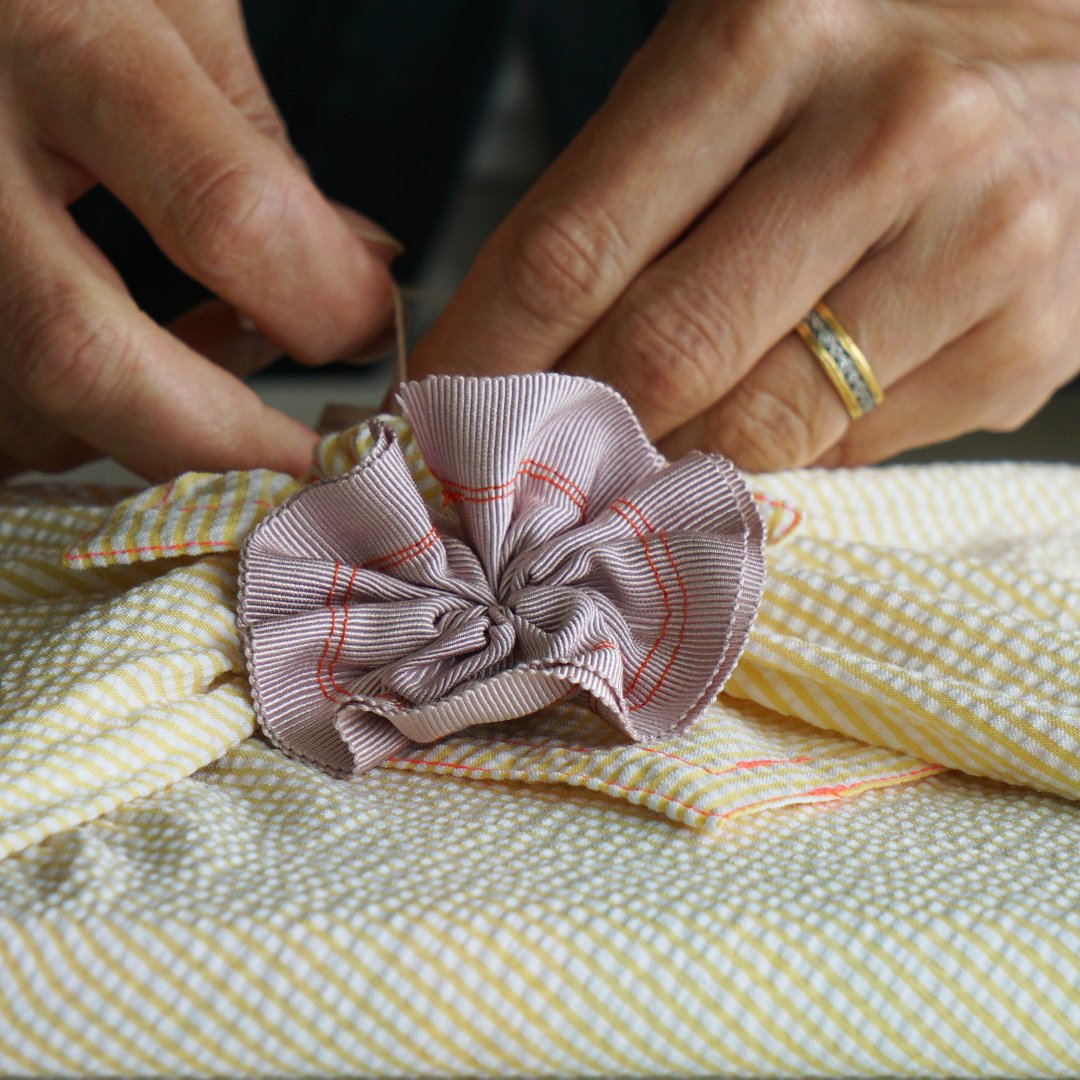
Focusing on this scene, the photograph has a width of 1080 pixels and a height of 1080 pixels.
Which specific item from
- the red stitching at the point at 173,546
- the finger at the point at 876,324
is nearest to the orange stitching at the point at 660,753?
the red stitching at the point at 173,546

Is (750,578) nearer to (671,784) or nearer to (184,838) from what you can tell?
(671,784)

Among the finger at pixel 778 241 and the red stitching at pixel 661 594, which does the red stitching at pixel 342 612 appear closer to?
the red stitching at pixel 661 594

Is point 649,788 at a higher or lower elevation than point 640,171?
lower

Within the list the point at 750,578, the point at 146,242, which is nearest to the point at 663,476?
the point at 750,578

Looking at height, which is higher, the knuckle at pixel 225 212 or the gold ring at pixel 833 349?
the gold ring at pixel 833 349

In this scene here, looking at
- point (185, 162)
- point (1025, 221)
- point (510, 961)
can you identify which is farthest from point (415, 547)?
point (1025, 221)

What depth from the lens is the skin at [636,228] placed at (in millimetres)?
505

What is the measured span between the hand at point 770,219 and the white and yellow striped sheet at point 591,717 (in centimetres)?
13

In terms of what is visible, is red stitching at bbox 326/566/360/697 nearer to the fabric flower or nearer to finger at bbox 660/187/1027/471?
the fabric flower

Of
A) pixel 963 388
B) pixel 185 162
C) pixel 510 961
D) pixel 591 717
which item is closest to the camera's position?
pixel 510 961

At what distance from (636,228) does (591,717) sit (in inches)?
9.3

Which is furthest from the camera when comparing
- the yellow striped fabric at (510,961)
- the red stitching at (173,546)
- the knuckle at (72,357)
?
the knuckle at (72,357)

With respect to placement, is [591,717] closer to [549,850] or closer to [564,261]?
[549,850]

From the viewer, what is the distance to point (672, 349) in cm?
52
